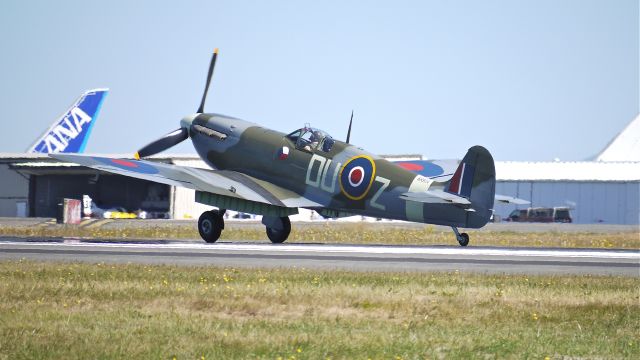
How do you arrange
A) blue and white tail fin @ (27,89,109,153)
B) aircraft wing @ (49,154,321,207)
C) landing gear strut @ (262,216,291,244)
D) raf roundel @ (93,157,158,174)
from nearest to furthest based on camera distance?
aircraft wing @ (49,154,321,207), raf roundel @ (93,157,158,174), landing gear strut @ (262,216,291,244), blue and white tail fin @ (27,89,109,153)

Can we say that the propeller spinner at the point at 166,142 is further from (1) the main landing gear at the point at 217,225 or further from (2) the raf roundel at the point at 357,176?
(2) the raf roundel at the point at 357,176

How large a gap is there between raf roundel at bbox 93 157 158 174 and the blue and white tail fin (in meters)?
43.7

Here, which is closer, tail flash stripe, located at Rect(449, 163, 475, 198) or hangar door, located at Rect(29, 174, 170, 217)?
tail flash stripe, located at Rect(449, 163, 475, 198)

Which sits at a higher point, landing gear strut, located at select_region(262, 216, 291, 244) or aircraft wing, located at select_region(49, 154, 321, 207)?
aircraft wing, located at select_region(49, 154, 321, 207)

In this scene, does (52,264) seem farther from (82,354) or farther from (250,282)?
(82,354)

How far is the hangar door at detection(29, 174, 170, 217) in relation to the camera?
63531 millimetres

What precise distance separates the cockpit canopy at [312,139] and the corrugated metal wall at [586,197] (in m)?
→ 53.3

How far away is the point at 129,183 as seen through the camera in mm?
69688

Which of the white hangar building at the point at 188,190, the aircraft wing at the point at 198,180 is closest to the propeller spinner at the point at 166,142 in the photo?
the aircraft wing at the point at 198,180

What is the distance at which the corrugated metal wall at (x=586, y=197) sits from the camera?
78.1 metres

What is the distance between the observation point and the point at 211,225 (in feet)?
89.6

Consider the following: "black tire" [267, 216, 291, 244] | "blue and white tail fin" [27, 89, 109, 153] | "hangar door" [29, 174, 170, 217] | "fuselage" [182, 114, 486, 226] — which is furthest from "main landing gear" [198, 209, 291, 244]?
"blue and white tail fin" [27, 89, 109, 153]

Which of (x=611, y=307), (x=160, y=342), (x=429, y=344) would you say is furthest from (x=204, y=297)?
(x=611, y=307)

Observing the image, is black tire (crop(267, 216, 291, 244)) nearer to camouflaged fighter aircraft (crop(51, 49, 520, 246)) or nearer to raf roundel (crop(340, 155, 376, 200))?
camouflaged fighter aircraft (crop(51, 49, 520, 246))
